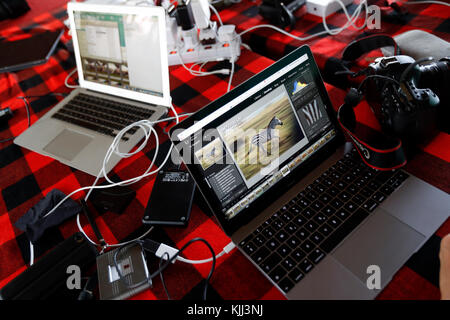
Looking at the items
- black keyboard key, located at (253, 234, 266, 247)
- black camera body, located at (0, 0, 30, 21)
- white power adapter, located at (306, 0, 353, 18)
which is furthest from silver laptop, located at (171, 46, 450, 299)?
black camera body, located at (0, 0, 30, 21)

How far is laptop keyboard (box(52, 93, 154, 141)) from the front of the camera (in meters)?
0.95

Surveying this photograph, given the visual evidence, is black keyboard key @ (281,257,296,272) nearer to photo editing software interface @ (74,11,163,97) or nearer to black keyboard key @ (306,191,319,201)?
black keyboard key @ (306,191,319,201)

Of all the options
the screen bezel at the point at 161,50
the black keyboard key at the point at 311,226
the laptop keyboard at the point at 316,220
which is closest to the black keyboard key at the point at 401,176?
the laptop keyboard at the point at 316,220

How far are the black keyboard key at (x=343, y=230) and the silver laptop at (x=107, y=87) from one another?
0.58 meters

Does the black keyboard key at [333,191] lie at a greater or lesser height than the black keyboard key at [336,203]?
greater

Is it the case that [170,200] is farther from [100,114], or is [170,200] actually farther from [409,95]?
[409,95]

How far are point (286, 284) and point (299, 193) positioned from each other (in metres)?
0.20

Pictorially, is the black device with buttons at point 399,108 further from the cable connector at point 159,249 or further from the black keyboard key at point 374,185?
A: the cable connector at point 159,249

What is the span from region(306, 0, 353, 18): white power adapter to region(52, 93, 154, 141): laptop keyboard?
0.75 m

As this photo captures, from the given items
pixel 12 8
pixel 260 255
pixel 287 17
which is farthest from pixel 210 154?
pixel 12 8

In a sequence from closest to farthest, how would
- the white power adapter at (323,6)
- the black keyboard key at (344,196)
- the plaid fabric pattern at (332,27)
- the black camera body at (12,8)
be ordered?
1. the black keyboard key at (344,196)
2. the plaid fabric pattern at (332,27)
3. the white power adapter at (323,6)
4. the black camera body at (12,8)

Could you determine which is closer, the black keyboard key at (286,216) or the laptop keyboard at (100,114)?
the black keyboard key at (286,216)

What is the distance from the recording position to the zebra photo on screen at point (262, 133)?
623 millimetres

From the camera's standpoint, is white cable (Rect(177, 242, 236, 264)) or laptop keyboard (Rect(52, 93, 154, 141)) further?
laptop keyboard (Rect(52, 93, 154, 141))
